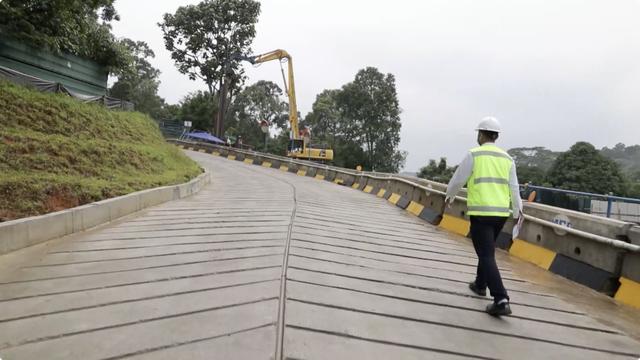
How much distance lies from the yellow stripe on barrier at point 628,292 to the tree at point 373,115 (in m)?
51.2

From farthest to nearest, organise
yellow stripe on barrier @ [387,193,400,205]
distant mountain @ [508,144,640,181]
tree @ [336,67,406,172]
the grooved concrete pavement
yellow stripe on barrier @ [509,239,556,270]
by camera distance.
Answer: distant mountain @ [508,144,640,181], tree @ [336,67,406,172], yellow stripe on barrier @ [387,193,400,205], yellow stripe on barrier @ [509,239,556,270], the grooved concrete pavement

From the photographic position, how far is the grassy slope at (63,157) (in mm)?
6055

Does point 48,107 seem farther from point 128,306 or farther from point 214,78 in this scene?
point 214,78

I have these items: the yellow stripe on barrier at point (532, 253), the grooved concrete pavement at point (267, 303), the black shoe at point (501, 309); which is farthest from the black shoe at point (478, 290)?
the yellow stripe on barrier at point (532, 253)

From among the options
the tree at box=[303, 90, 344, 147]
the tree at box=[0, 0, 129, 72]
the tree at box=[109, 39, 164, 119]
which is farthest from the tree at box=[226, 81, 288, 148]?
the tree at box=[0, 0, 129, 72]

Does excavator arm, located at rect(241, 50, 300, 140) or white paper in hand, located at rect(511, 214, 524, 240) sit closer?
white paper in hand, located at rect(511, 214, 524, 240)

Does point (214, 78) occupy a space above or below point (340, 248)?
above

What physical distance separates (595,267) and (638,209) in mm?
8731

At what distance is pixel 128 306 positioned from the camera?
11.5 feet

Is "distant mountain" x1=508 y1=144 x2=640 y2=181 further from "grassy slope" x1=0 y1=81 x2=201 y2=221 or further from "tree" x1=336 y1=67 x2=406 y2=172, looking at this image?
"grassy slope" x1=0 y1=81 x2=201 y2=221

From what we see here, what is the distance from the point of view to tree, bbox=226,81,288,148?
66.6m

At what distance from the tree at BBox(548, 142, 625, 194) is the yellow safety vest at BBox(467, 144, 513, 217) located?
39.6 m

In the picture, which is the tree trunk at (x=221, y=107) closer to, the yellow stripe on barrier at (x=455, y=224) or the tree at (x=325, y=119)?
the tree at (x=325, y=119)

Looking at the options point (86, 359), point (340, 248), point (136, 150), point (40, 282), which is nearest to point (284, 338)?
point (86, 359)
